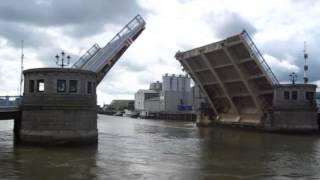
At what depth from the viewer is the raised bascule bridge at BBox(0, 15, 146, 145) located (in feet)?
98.2

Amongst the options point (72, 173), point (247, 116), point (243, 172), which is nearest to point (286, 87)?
point (247, 116)

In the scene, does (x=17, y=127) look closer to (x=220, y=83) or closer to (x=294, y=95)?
(x=220, y=83)

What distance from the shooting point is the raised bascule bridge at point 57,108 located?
29.9 metres

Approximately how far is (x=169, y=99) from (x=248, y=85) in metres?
69.1

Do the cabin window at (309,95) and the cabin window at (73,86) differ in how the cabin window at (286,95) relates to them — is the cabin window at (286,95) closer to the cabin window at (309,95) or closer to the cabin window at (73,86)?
the cabin window at (309,95)

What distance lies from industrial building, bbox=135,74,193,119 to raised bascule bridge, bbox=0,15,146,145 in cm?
7327

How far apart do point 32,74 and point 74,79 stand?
2.73 m

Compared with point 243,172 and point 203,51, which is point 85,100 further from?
point 203,51

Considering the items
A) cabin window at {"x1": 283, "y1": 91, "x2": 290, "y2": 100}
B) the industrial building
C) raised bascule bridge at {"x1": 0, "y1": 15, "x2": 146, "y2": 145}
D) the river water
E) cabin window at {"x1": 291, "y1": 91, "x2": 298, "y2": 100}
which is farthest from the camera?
the industrial building

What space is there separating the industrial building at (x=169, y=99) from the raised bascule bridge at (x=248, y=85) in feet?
162

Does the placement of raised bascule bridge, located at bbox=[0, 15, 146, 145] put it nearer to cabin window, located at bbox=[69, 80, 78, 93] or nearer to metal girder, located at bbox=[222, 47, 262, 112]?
cabin window, located at bbox=[69, 80, 78, 93]

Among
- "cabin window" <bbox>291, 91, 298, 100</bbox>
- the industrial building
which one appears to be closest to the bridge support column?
"cabin window" <bbox>291, 91, 298, 100</bbox>

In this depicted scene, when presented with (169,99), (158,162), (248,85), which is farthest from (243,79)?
(169,99)

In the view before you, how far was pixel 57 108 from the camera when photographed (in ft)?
98.6
